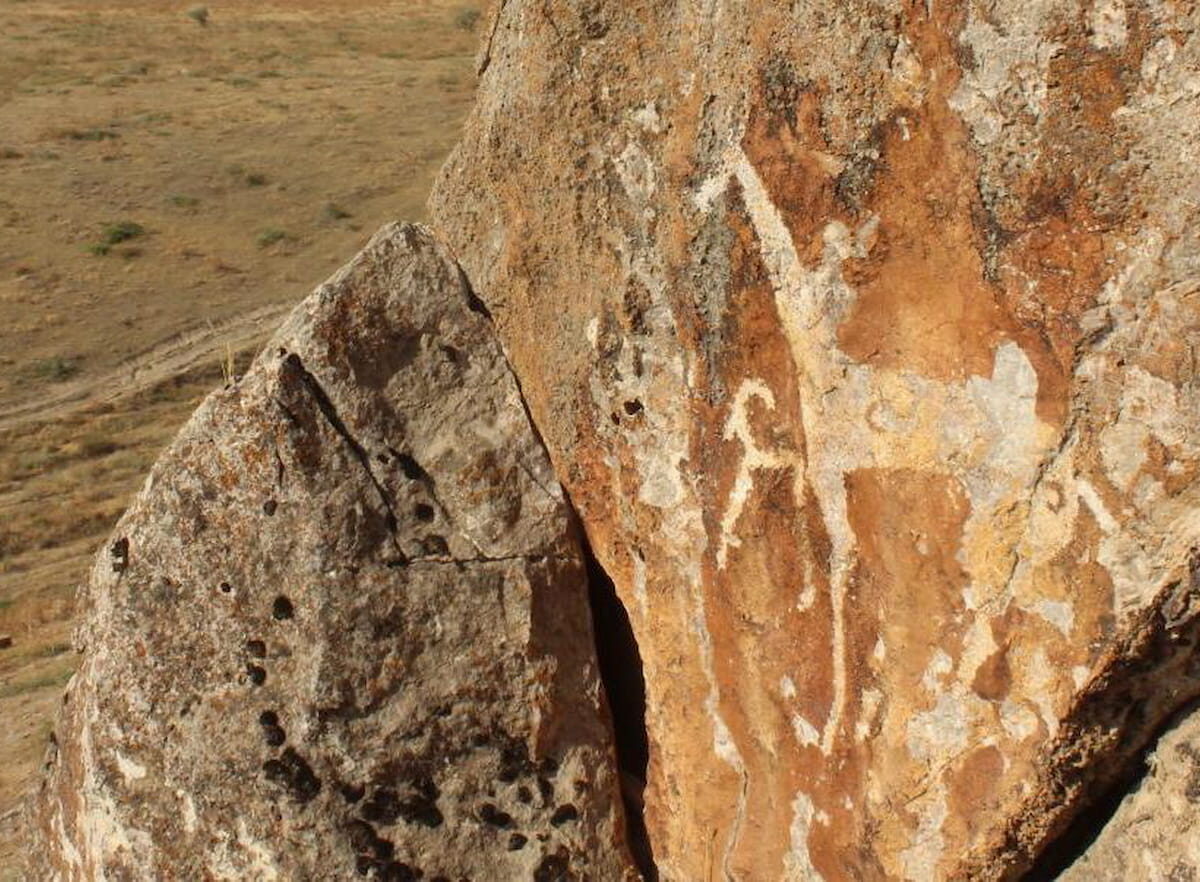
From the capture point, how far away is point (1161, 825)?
3.23 meters

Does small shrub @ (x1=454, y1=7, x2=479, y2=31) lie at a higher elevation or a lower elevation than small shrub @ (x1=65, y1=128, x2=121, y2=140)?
higher

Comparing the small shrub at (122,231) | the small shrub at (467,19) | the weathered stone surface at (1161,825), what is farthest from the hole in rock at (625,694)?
the small shrub at (467,19)

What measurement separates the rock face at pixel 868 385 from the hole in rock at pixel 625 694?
0.34ft

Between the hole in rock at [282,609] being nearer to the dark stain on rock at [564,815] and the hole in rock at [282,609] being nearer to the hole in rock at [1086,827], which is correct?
the dark stain on rock at [564,815]

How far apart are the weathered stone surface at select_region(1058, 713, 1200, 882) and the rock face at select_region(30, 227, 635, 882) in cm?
166

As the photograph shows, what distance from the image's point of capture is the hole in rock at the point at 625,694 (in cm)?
455

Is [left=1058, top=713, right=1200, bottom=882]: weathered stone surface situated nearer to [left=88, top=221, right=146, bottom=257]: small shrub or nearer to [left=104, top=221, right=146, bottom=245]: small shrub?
[left=88, top=221, right=146, bottom=257]: small shrub

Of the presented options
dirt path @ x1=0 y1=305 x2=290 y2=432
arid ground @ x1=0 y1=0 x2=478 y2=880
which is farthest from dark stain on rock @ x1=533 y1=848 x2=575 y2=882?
dirt path @ x1=0 y1=305 x2=290 y2=432

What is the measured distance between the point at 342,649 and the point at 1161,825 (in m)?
2.39

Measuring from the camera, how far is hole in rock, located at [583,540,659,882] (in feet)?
14.9

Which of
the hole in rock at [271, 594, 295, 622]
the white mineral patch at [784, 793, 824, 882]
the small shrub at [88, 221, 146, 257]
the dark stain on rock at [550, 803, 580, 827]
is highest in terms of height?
the hole in rock at [271, 594, 295, 622]

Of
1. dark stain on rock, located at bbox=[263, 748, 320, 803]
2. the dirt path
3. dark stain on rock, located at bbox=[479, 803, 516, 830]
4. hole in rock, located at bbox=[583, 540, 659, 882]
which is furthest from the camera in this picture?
the dirt path

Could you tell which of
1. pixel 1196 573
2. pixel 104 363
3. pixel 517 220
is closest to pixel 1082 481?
pixel 1196 573

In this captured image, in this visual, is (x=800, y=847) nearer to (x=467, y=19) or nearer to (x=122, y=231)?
(x=122, y=231)
